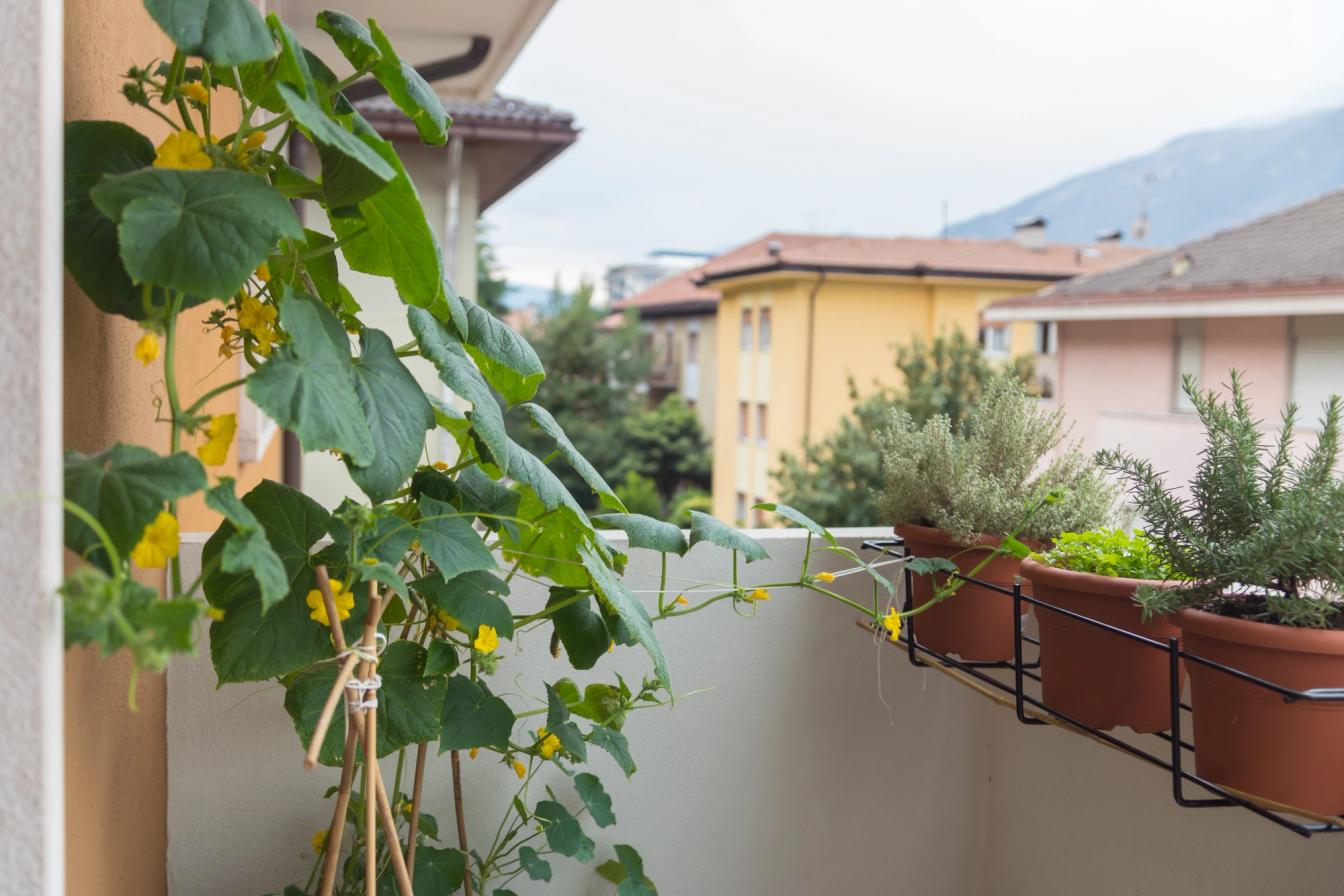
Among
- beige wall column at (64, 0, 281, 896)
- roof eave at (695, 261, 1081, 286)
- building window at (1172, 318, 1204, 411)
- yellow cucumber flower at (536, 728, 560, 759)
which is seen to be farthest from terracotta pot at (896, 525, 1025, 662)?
roof eave at (695, 261, 1081, 286)

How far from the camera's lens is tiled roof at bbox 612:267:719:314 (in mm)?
23797

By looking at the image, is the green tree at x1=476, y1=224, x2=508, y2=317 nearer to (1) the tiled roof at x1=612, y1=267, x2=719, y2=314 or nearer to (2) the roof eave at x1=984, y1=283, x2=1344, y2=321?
(1) the tiled roof at x1=612, y1=267, x2=719, y2=314

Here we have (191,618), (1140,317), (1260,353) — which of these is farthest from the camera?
(1140,317)

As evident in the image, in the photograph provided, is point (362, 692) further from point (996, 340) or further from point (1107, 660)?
point (996, 340)

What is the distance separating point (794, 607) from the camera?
1661 millimetres

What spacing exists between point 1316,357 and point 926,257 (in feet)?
32.3

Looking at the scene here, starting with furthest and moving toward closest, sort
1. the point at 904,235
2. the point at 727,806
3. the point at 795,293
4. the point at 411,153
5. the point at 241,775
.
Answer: the point at 904,235 < the point at 795,293 < the point at 411,153 < the point at 727,806 < the point at 241,775

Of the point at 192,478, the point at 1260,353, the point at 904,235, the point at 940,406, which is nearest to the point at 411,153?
the point at 192,478

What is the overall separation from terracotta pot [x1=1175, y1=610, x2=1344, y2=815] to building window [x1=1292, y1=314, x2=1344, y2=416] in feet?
30.9

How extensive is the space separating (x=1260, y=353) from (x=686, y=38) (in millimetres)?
32177

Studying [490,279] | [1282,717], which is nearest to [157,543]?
[1282,717]

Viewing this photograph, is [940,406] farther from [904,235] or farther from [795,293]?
[904,235]

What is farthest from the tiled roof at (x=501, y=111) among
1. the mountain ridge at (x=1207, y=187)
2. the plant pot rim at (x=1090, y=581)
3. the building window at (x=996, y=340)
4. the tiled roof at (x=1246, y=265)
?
the mountain ridge at (x=1207, y=187)

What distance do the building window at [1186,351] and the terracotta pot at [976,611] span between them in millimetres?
10522
